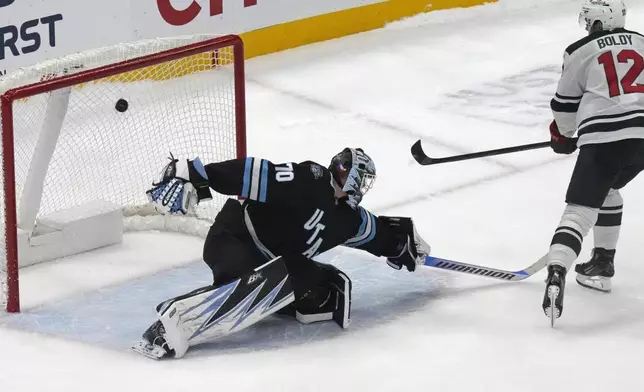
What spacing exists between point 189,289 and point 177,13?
219 centimetres

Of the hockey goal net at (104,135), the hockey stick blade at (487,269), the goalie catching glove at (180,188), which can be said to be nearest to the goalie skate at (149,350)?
the goalie catching glove at (180,188)

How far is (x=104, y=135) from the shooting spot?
4.52 meters

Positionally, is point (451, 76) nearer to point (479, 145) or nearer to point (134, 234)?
point (479, 145)

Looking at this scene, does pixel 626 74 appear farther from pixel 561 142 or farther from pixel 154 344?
pixel 154 344

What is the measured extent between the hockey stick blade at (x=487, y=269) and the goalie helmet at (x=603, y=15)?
0.72 m

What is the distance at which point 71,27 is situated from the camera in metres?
5.27

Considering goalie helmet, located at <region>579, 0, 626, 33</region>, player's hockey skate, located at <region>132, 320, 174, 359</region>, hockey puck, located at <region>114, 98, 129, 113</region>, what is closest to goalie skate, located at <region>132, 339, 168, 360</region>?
player's hockey skate, located at <region>132, 320, 174, 359</region>

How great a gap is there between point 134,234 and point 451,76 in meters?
2.37

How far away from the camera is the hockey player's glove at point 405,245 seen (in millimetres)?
3770

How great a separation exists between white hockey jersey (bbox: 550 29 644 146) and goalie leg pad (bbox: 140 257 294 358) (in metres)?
0.98

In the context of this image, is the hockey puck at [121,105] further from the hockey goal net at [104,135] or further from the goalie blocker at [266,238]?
the goalie blocker at [266,238]

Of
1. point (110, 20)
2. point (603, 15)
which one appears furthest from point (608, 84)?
point (110, 20)

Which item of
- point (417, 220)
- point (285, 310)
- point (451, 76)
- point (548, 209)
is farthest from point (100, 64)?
point (451, 76)

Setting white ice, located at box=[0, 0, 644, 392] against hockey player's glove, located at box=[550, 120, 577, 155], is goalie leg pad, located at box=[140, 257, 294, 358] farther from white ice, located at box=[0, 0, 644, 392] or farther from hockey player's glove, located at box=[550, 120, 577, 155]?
hockey player's glove, located at box=[550, 120, 577, 155]
